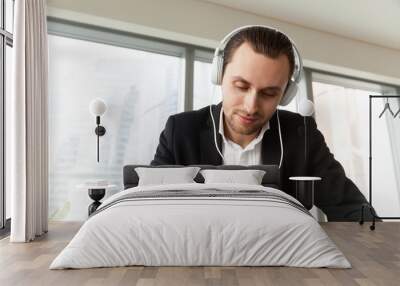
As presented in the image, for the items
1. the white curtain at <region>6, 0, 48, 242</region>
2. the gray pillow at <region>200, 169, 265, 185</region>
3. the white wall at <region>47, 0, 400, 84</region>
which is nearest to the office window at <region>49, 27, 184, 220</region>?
the white wall at <region>47, 0, 400, 84</region>

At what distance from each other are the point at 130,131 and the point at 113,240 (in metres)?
2.66

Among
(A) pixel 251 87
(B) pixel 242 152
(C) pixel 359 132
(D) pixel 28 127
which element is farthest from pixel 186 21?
(C) pixel 359 132

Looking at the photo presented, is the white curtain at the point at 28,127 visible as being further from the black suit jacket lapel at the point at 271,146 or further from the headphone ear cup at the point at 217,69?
the black suit jacket lapel at the point at 271,146

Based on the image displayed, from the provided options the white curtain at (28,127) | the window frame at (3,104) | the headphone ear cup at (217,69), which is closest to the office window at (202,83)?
the headphone ear cup at (217,69)

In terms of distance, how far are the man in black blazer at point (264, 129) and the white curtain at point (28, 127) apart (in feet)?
4.18

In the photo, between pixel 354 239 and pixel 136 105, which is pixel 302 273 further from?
pixel 136 105

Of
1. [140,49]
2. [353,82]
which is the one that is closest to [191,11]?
[140,49]

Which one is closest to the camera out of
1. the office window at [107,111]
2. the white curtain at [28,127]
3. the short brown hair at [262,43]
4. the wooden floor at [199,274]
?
the wooden floor at [199,274]

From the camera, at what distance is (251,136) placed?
511cm

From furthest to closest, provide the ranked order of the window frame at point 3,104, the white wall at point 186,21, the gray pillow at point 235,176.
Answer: the white wall at point 186,21
the window frame at point 3,104
the gray pillow at point 235,176

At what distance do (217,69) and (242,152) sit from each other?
0.91 metres

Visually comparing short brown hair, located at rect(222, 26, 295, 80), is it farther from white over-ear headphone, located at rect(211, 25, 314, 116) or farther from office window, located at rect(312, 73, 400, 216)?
office window, located at rect(312, 73, 400, 216)

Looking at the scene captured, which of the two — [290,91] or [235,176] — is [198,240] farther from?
[290,91]

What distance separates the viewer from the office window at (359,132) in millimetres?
5836
